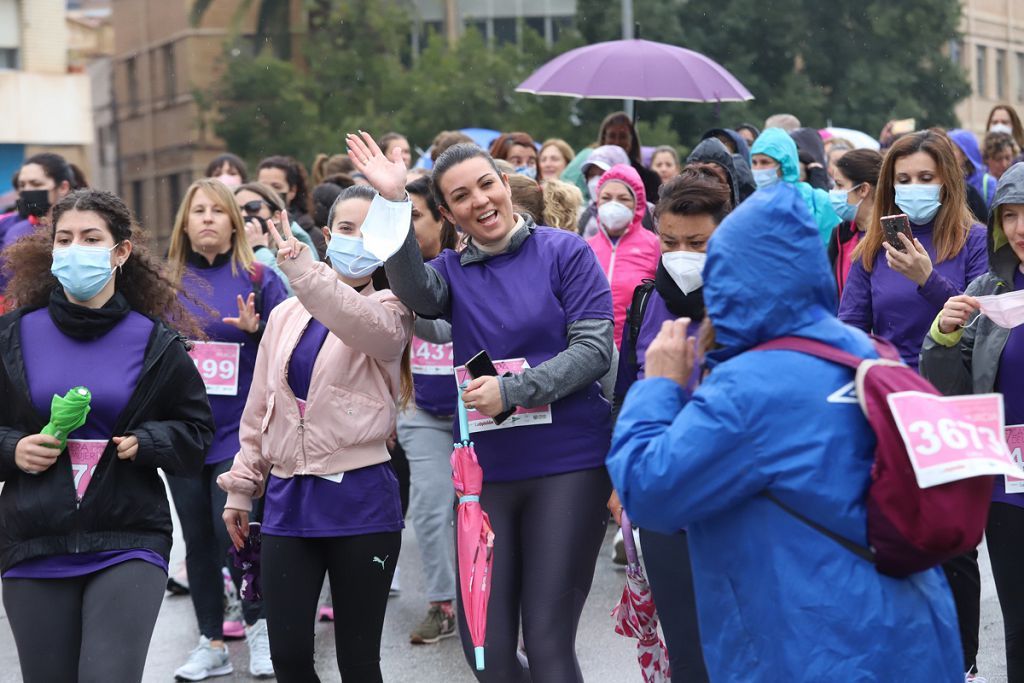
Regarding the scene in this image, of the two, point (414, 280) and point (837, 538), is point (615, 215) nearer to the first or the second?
point (414, 280)

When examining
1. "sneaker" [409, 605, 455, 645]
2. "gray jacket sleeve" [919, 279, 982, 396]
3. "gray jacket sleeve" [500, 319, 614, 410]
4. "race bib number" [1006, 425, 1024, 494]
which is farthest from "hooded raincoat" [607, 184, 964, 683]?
"sneaker" [409, 605, 455, 645]

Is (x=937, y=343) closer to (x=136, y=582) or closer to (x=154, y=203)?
(x=136, y=582)

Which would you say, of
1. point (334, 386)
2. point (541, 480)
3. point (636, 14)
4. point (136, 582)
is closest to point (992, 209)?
point (541, 480)

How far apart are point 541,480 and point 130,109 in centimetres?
5640

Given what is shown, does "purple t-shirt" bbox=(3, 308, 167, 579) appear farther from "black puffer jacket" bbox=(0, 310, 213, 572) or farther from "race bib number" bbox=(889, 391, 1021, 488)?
"race bib number" bbox=(889, 391, 1021, 488)

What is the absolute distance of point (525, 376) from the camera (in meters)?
4.96

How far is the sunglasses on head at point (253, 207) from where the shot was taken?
848 cm

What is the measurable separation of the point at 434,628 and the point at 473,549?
2965 mm

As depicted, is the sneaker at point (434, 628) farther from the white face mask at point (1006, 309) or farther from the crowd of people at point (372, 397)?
the white face mask at point (1006, 309)

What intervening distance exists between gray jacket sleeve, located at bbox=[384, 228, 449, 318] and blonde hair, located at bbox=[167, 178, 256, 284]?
2626 millimetres

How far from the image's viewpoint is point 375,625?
5.35 m

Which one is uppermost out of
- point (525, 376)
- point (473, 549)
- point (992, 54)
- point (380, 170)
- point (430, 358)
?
point (992, 54)

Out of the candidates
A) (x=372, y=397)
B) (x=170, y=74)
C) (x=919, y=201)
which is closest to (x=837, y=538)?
(x=372, y=397)

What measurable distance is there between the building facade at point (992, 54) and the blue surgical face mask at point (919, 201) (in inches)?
1730
